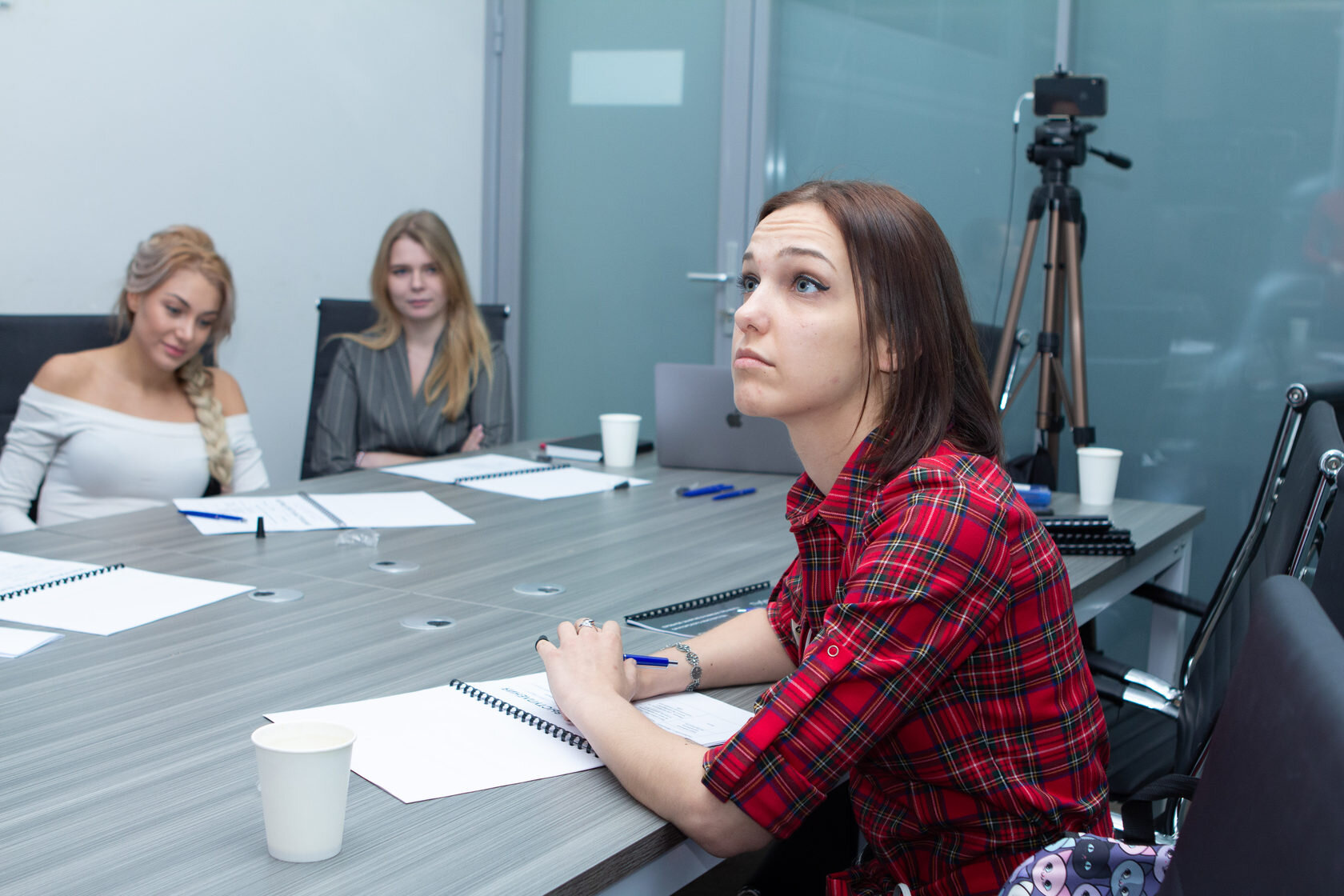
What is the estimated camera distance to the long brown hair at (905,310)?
0.98 meters

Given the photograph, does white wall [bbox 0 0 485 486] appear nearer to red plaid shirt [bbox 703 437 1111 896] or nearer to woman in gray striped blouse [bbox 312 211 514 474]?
woman in gray striped blouse [bbox 312 211 514 474]

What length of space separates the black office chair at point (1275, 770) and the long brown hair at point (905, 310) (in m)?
0.37

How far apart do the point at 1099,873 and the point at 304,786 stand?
0.54 m

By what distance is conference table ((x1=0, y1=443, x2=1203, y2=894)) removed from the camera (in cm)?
75

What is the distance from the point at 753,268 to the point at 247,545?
3.12 feet

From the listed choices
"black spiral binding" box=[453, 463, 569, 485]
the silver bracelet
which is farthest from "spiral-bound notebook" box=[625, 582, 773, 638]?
"black spiral binding" box=[453, 463, 569, 485]

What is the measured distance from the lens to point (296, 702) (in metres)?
1.03

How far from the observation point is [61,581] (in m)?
1.39

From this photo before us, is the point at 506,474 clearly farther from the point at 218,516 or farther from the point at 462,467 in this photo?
the point at 218,516

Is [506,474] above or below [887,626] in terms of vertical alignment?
below

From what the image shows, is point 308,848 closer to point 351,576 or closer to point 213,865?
point 213,865

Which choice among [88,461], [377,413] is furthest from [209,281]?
[377,413]

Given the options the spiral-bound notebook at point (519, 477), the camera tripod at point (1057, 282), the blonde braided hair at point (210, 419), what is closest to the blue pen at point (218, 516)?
the spiral-bound notebook at point (519, 477)

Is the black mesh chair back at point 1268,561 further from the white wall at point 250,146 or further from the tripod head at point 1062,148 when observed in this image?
the white wall at point 250,146
